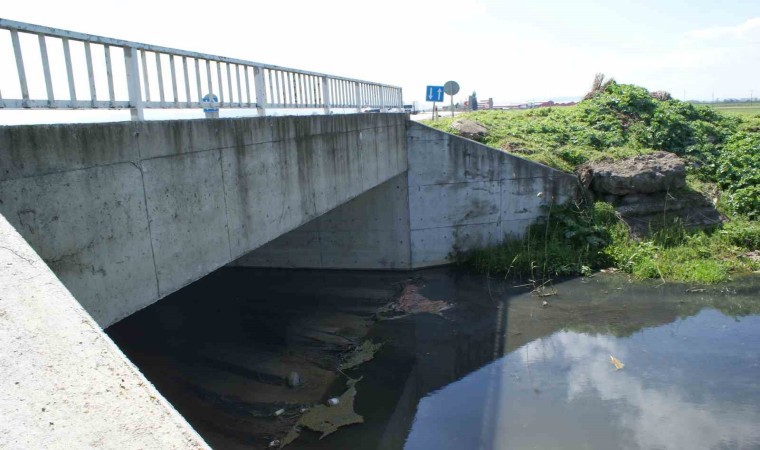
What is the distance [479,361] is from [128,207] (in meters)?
6.30

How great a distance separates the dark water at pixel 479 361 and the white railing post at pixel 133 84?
4193 mm

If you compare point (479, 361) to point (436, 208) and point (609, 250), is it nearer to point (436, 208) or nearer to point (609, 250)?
point (436, 208)

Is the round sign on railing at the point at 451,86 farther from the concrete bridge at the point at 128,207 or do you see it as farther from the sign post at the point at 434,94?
the concrete bridge at the point at 128,207

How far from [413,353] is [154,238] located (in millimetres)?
5641

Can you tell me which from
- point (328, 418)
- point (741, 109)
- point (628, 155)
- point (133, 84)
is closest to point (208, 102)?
point (133, 84)

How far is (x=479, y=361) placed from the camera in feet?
28.9

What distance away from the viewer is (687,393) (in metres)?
7.34

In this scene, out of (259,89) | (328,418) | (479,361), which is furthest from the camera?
(479,361)

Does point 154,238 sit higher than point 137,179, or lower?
lower

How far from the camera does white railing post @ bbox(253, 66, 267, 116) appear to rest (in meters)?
6.61

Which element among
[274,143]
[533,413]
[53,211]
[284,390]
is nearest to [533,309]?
[533,413]

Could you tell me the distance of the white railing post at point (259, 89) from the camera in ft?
21.7

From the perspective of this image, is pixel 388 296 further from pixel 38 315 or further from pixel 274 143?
pixel 38 315

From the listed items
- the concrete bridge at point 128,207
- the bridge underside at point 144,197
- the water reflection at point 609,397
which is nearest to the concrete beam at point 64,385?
the concrete bridge at point 128,207
